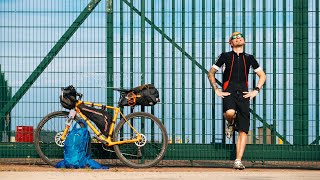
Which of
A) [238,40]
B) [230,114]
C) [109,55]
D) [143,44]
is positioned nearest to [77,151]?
[109,55]

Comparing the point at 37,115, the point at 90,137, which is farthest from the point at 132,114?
the point at 37,115

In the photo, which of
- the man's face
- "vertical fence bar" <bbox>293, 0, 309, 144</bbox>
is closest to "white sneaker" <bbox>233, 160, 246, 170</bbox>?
"vertical fence bar" <bbox>293, 0, 309, 144</bbox>

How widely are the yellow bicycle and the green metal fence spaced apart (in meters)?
0.30

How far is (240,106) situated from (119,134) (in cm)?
160

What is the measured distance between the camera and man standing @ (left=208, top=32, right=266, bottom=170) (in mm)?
10562

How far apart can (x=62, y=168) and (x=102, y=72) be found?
141 centimetres

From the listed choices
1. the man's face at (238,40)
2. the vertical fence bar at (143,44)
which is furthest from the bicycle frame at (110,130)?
the man's face at (238,40)

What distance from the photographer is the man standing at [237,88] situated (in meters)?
10.6

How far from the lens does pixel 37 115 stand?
11.1 meters

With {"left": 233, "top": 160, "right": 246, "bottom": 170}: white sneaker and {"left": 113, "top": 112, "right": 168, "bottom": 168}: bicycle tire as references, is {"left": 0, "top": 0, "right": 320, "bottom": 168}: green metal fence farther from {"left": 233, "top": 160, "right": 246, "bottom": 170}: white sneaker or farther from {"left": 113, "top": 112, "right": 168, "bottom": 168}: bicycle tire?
{"left": 233, "top": 160, "right": 246, "bottom": 170}: white sneaker

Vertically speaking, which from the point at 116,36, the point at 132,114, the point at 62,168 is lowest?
the point at 62,168

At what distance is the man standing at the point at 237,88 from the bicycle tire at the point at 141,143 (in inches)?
35.7

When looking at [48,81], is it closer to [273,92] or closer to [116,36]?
[116,36]

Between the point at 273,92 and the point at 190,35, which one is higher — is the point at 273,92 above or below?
below
